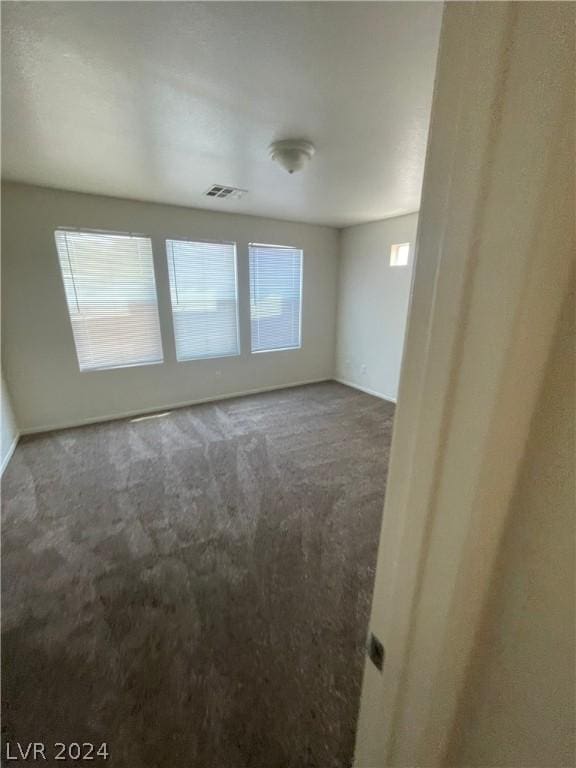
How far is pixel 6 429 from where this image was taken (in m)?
2.87

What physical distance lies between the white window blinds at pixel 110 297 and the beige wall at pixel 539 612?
12.7 ft

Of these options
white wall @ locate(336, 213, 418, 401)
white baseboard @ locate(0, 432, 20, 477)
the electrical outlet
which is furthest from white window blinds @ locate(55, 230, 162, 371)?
the electrical outlet

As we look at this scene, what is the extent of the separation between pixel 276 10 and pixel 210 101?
0.60 metres

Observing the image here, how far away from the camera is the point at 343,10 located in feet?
3.39

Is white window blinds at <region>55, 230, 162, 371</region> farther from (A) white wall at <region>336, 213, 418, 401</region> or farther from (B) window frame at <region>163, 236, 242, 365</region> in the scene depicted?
(A) white wall at <region>336, 213, 418, 401</region>

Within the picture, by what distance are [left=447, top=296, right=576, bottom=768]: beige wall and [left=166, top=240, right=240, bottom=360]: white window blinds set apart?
3.88m

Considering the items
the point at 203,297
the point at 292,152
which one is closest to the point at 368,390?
the point at 203,297

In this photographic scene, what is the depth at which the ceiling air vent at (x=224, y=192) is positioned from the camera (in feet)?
9.19

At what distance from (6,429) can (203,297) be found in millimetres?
2397

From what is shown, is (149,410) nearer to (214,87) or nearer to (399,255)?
(214,87)

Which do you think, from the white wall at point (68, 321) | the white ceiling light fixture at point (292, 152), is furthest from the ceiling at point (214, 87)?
the white wall at point (68, 321)

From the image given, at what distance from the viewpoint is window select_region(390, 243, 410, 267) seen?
12.8 ft

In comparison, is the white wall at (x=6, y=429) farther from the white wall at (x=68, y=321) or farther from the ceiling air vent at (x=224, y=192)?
the ceiling air vent at (x=224, y=192)

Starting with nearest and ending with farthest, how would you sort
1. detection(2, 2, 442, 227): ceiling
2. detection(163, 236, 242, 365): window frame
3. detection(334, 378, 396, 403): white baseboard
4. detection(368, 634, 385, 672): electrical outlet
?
detection(368, 634, 385, 672): electrical outlet, detection(2, 2, 442, 227): ceiling, detection(163, 236, 242, 365): window frame, detection(334, 378, 396, 403): white baseboard
